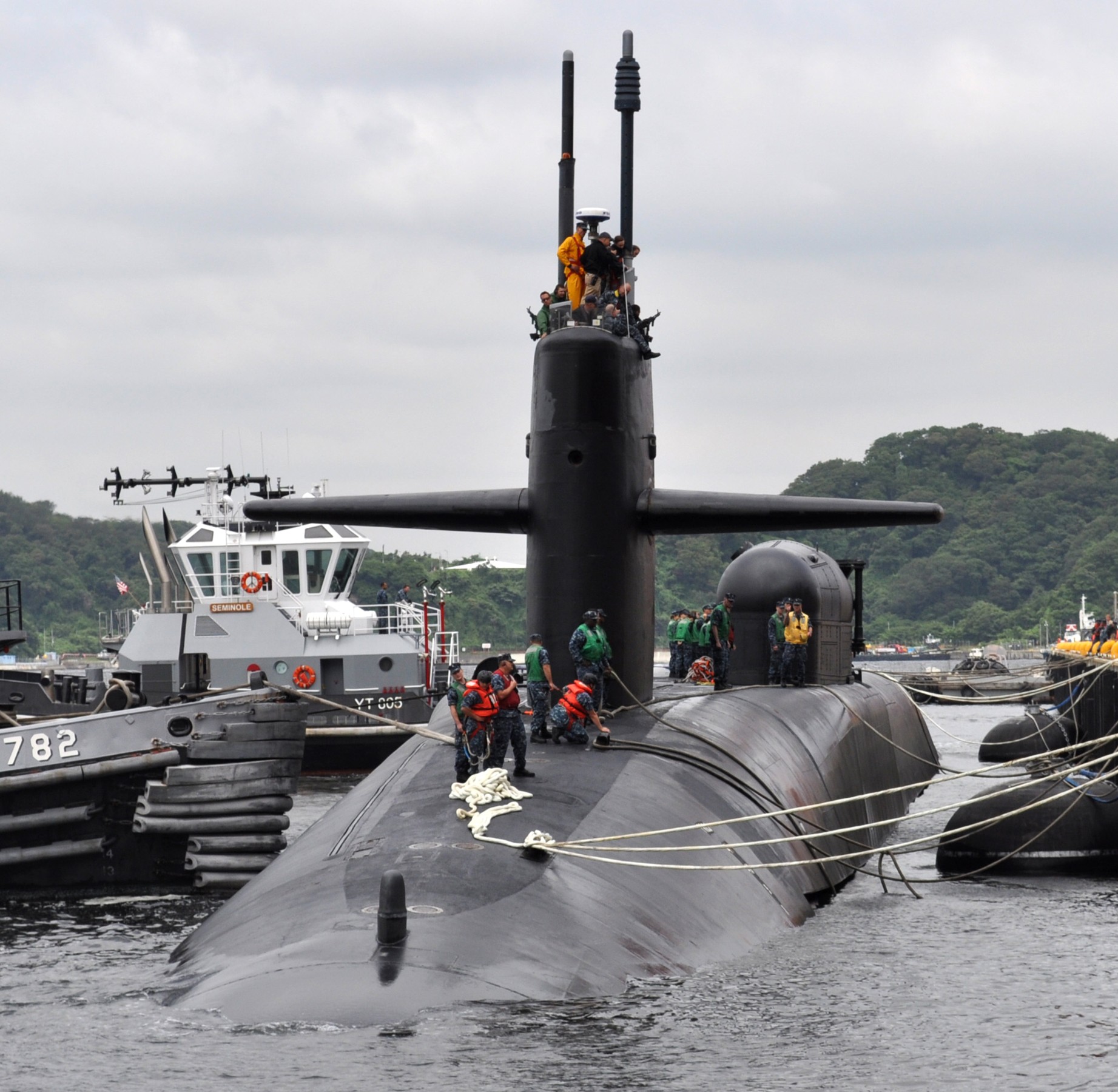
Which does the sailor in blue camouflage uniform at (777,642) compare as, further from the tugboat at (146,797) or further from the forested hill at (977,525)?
the forested hill at (977,525)

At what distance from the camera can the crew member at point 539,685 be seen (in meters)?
15.9

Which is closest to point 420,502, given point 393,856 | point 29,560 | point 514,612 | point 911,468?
point 393,856

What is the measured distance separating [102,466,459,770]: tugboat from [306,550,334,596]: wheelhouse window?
0.02 metres

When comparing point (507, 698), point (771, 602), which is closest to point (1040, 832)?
point (771, 602)

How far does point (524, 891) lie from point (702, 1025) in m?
1.50

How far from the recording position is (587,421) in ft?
53.5

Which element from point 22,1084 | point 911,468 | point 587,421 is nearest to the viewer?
point 22,1084

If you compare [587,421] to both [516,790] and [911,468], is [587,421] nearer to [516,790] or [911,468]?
[516,790]

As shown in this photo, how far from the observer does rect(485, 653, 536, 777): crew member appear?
45.6ft

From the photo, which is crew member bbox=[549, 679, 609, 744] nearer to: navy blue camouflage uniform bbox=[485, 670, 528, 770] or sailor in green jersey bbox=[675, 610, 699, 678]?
navy blue camouflage uniform bbox=[485, 670, 528, 770]

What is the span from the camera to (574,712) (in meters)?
15.9

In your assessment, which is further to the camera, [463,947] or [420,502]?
[420,502]

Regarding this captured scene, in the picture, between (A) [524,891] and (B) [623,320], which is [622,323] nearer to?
(B) [623,320]

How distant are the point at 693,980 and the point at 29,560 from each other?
125 meters
